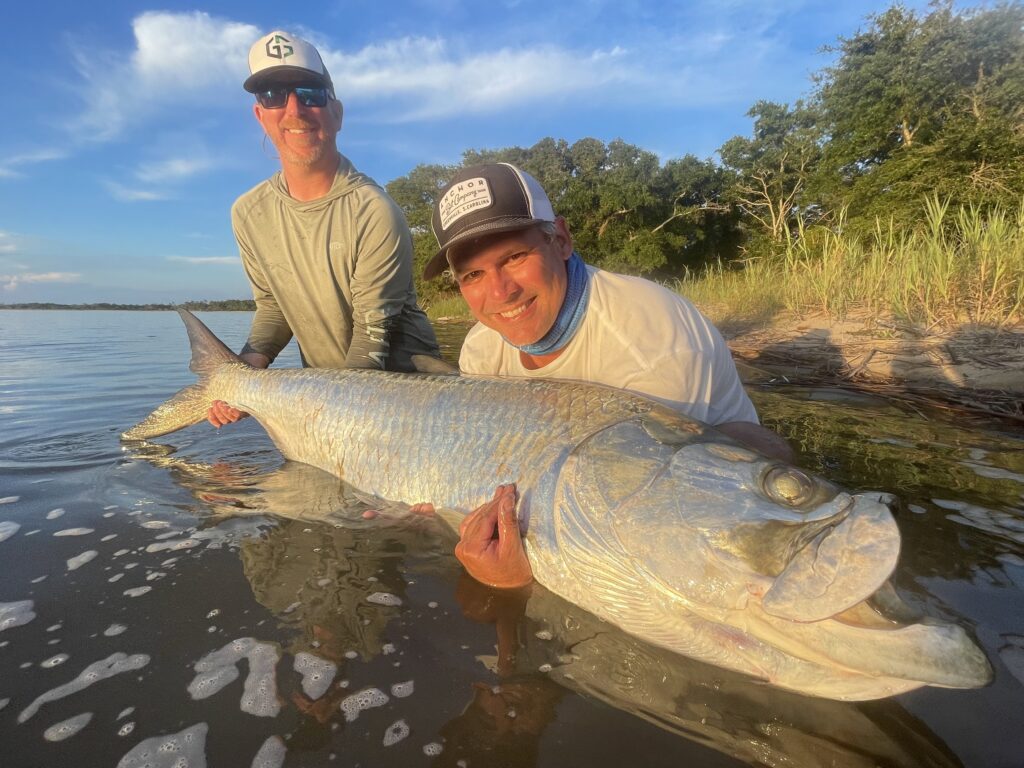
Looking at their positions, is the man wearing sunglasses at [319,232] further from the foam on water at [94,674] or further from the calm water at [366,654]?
the foam on water at [94,674]

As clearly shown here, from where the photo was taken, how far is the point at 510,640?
163 centimetres

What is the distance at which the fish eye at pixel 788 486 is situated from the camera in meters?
1.33

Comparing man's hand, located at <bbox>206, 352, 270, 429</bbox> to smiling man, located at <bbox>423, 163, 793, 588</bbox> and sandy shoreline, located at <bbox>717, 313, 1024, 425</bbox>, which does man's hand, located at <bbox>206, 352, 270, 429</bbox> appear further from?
sandy shoreline, located at <bbox>717, 313, 1024, 425</bbox>

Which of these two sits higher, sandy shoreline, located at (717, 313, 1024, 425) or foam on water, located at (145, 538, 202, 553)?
foam on water, located at (145, 538, 202, 553)

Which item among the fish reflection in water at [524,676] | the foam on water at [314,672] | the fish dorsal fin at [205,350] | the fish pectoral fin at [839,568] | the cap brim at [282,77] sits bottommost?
the fish reflection in water at [524,676]

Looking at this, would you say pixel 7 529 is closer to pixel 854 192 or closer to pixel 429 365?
pixel 429 365

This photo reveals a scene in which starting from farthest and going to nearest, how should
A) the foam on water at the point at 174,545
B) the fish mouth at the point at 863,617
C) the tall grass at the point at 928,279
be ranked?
1. the tall grass at the point at 928,279
2. the foam on water at the point at 174,545
3. the fish mouth at the point at 863,617

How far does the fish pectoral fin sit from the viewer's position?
1.12 m

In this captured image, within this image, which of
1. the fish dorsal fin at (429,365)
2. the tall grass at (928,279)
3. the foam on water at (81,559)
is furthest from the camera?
the tall grass at (928,279)

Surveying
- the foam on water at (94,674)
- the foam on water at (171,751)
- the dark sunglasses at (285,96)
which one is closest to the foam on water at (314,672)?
the foam on water at (171,751)

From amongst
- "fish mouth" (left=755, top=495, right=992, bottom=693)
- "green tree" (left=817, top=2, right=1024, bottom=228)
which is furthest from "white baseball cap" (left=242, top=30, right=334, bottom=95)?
"green tree" (left=817, top=2, right=1024, bottom=228)

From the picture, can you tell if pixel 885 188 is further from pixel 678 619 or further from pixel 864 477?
pixel 678 619

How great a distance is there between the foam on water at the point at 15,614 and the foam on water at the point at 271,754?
1056 millimetres

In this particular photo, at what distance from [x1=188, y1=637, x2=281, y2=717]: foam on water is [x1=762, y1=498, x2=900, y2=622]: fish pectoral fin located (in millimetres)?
Result: 1234
